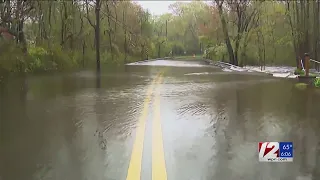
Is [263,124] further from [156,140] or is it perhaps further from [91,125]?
[91,125]

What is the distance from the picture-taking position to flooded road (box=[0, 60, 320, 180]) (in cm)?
544

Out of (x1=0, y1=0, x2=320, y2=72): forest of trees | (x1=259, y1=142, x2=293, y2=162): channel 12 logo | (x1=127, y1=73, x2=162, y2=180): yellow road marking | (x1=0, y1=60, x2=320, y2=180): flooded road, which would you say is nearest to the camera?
(x1=127, y1=73, x2=162, y2=180): yellow road marking

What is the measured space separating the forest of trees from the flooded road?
609 inches

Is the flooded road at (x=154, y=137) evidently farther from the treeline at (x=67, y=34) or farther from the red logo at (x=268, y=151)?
the treeline at (x=67, y=34)

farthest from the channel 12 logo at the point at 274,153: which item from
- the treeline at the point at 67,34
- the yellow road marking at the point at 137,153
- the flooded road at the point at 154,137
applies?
the treeline at the point at 67,34

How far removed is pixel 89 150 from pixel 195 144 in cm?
175

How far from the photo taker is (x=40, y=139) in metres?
7.43

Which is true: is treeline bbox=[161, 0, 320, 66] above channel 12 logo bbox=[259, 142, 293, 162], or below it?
above

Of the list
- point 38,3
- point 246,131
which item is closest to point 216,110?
point 246,131

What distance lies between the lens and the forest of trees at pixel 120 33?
2823 cm

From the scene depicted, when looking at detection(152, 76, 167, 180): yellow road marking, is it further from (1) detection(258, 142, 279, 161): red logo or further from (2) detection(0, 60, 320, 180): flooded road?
(1) detection(258, 142, 279, 161): red logo

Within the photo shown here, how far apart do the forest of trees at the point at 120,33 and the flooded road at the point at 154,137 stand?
15462mm

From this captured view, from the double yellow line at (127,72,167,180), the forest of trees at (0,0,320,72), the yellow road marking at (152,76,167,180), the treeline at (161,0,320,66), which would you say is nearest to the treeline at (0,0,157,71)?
the forest of trees at (0,0,320,72)

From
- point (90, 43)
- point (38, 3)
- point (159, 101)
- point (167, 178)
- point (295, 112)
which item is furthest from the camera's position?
point (90, 43)
